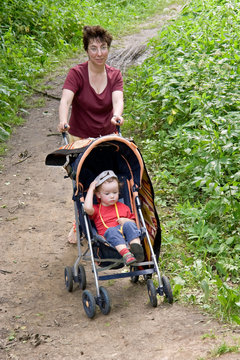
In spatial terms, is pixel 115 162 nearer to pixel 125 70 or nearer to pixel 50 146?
pixel 50 146

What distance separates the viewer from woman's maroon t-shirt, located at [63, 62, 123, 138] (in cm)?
507

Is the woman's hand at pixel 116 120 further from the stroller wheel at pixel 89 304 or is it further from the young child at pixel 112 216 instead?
the stroller wheel at pixel 89 304

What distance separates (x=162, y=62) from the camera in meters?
9.38

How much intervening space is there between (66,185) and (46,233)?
142cm

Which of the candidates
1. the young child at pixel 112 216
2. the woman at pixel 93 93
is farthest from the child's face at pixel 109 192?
the woman at pixel 93 93

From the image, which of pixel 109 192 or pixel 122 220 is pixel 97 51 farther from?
pixel 122 220

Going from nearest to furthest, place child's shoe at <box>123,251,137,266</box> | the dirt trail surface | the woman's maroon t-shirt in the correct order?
1. the dirt trail surface
2. child's shoe at <box>123,251,137,266</box>
3. the woman's maroon t-shirt

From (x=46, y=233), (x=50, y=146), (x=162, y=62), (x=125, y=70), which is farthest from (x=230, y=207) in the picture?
(x=125, y=70)

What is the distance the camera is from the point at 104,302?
4246mm

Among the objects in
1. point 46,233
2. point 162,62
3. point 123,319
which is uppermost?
point 162,62

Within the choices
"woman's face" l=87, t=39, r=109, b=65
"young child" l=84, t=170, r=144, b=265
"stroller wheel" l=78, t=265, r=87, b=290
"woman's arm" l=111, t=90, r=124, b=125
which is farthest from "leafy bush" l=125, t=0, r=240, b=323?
"woman's face" l=87, t=39, r=109, b=65

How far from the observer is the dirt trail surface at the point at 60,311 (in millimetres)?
3764

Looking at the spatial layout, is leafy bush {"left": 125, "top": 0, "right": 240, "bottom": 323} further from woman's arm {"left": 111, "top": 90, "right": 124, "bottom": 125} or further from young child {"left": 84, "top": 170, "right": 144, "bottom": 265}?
woman's arm {"left": 111, "top": 90, "right": 124, "bottom": 125}

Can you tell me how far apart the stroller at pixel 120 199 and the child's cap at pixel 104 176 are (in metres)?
0.18
